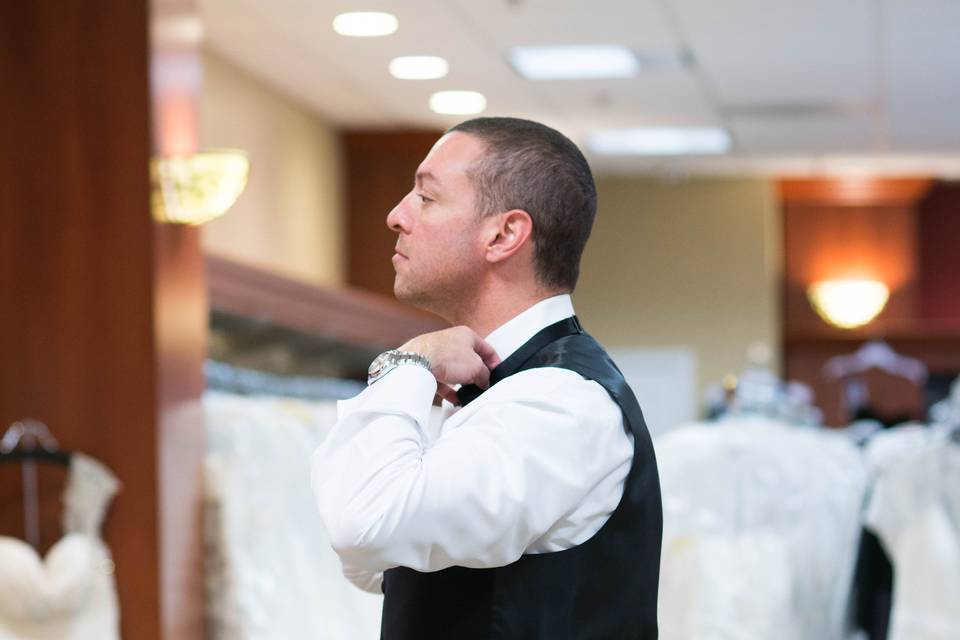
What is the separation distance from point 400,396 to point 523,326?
0.62 ft

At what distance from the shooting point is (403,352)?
4.76ft

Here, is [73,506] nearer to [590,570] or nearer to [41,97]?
[41,97]

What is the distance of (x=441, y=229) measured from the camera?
1.52 meters

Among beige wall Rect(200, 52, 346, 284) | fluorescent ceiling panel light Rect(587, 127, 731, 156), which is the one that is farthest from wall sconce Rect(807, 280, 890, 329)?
beige wall Rect(200, 52, 346, 284)

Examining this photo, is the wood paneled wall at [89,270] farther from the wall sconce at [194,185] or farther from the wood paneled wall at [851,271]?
the wood paneled wall at [851,271]

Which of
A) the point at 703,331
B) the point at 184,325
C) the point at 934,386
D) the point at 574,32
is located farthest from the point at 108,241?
the point at 934,386

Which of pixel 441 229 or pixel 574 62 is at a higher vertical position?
pixel 574 62

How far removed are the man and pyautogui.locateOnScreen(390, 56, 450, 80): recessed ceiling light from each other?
5.23 meters

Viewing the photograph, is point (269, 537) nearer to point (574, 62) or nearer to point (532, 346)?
point (574, 62)

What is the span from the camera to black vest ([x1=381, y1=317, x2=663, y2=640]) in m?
1.42

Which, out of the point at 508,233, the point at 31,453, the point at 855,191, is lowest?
the point at 31,453

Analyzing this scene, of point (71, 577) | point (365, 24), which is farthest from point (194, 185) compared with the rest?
point (365, 24)

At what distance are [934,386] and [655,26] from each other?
547 cm

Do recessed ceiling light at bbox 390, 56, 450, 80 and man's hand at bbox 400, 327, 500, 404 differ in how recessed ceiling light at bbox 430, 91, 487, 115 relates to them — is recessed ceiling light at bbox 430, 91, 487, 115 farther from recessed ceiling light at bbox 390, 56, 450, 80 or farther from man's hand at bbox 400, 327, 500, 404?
man's hand at bbox 400, 327, 500, 404
